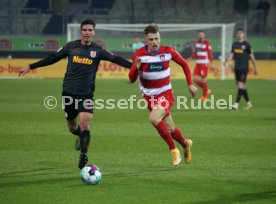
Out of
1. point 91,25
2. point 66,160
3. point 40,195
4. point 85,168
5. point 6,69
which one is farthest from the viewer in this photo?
point 6,69

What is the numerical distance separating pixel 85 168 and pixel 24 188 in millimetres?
879

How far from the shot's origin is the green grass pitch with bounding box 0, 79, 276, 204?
8.23 m

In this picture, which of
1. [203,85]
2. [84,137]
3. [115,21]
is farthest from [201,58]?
[115,21]

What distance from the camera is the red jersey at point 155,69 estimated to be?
10305 mm

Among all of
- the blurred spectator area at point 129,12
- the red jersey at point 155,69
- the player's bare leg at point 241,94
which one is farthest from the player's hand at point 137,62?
the blurred spectator area at point 129,12

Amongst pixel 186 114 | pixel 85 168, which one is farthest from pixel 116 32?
pixel 85 168

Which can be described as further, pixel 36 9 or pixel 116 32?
pixel 36 9

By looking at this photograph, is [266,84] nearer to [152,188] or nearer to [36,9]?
[36,9]

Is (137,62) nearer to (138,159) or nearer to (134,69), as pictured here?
(134,69)

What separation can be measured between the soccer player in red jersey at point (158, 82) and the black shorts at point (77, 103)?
0.77 m

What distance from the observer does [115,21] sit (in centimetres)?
4191

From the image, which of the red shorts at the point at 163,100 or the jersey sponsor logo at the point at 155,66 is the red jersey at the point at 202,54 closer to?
the red shorts at the point at 163,100

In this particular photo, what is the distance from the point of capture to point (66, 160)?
10891 mm

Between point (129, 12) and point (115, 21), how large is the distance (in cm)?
118
